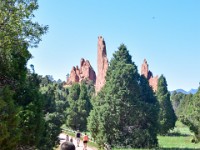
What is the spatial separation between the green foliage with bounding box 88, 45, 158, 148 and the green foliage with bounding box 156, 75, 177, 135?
27.4 m

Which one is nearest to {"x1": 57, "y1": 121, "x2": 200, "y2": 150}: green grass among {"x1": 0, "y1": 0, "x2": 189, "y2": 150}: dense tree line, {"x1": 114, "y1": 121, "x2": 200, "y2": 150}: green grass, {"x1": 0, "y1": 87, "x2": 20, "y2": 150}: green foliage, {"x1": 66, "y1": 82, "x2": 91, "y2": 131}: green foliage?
{"x1": 114, "y1": 121, "x2": 200, "y2": 150}: green grass

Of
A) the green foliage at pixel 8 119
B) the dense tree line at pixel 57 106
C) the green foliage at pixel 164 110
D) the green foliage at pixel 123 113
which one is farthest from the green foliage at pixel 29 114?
the green foliage at pixel 164 110

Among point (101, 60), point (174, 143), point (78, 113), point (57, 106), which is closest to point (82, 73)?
point (101, 60)

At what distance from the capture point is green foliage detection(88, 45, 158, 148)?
3203 centimetres

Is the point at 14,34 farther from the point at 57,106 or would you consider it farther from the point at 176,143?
the point at 176,143

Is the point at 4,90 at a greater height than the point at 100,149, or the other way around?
the point at 4,90

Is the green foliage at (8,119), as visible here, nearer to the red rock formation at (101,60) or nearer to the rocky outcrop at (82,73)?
the red rock formation at (101,60)

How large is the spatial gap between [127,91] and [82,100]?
2668cm

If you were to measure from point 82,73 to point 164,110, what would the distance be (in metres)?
85.9

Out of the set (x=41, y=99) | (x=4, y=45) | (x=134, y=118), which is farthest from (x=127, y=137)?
(x=4, y=45)

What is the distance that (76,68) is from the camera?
5856 inches

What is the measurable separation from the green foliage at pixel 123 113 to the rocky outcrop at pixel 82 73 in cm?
10872

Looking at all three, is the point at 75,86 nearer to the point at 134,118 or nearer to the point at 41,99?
the point at 134,118

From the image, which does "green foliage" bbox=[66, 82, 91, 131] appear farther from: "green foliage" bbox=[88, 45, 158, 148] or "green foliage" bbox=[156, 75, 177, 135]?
"green foliage" bbox=[88, 45, 158, 148]
